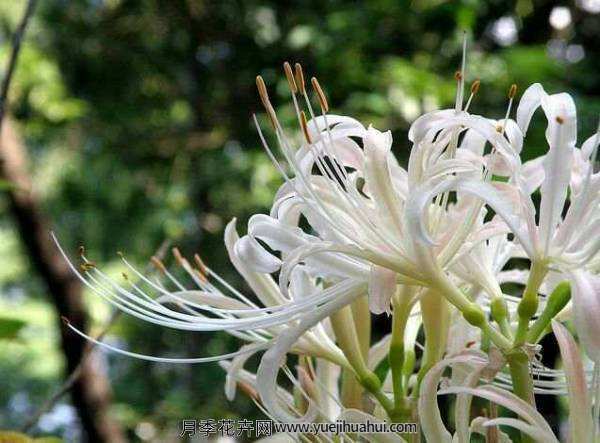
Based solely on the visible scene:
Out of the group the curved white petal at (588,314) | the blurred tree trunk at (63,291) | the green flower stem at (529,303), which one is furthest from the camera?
the blurred tree trunk at (63,291)

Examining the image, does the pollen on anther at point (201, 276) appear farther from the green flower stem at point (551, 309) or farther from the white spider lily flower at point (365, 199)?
the green flower stem at point (551, 309)

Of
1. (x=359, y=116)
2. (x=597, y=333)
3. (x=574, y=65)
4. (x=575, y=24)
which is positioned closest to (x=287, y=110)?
(x=359, y=116)

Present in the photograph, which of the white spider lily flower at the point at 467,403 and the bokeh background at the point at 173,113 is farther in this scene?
the bokeh background at the point at 173,113

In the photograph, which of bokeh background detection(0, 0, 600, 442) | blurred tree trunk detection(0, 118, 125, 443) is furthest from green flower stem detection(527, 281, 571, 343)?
blurred tree trunk detection(0, 118, 125, 443)

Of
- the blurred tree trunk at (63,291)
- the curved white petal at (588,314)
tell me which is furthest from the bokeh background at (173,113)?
the curved white petal at (588,314)

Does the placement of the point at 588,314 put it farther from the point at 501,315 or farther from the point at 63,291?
the point at 63,291

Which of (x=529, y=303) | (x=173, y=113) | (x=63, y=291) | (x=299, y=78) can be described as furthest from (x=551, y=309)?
(x=173, y=113)

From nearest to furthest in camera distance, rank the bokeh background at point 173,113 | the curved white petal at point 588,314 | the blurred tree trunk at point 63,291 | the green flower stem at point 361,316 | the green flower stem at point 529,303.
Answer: the curved white petal at point 588,314
the green flower stem at point 529,303
the green flower stem at point 361,316
the blurred tree trunk at point 63,291
the bokeh background at point 173,113

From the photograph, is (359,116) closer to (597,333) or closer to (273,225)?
(273,225)
